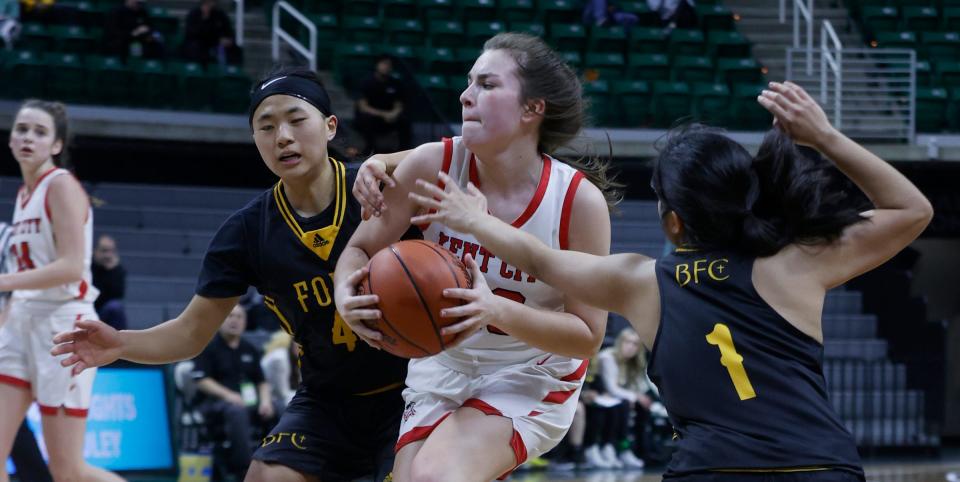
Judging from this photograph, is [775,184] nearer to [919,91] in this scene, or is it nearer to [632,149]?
[632,149]

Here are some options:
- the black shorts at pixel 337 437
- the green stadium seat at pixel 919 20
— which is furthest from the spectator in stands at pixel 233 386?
the green stadium seat at pixel 919 20

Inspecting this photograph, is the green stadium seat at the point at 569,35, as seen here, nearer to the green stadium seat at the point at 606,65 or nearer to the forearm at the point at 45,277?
the green stadium seat at the point at 606,65

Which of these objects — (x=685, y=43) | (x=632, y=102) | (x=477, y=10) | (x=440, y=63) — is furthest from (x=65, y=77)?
(x=685, y=43)

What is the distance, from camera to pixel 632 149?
13.3 m

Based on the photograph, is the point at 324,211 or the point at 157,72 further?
A: the point at 157,72

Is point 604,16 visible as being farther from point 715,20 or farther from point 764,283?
point 764,283

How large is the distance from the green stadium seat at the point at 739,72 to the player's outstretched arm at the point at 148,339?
37.4 feet

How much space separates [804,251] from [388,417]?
1438 mm

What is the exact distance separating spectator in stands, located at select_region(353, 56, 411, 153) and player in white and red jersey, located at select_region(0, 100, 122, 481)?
6205 mm

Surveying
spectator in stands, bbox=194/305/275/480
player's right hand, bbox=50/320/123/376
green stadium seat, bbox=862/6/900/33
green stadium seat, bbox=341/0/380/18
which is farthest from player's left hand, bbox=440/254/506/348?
green stadium seat, bbox=862/6/900/33

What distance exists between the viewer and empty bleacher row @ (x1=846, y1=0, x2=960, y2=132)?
45.8 ft

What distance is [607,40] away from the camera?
573 inches

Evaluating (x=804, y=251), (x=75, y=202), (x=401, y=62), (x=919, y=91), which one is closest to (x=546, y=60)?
(x=804, y=251)

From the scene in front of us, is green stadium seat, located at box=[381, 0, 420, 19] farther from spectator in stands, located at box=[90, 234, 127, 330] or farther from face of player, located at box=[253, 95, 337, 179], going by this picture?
face of player, located at box=[253, 95, 337, 179]
